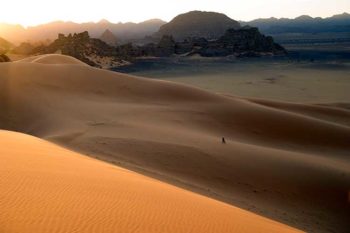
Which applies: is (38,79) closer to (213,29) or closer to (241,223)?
(241,223)

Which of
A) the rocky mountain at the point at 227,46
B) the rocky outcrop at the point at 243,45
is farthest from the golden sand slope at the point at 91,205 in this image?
the rocky outcrop at the point at 243,45

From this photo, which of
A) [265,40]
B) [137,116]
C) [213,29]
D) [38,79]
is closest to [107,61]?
[265,40]

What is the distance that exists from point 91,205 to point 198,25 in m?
160

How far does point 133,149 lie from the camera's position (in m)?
11.3

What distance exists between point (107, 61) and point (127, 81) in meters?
35.5

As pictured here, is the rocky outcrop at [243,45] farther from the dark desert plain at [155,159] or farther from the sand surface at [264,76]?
A: the dark desert plain at [155,159]

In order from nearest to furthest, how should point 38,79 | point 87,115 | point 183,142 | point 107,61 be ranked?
1. point 183,142
2. point 87,115
3. point 38,79
4. point 107,61

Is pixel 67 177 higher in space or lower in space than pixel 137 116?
higher

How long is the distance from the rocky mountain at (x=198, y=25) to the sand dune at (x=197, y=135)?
124 metres

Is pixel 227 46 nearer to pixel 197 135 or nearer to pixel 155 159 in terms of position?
pixel 197 135

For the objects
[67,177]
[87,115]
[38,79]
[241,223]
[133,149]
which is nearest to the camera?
[241,223]

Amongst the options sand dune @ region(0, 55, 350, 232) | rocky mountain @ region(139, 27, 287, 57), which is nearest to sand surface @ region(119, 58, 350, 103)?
rocky mountain @ region(139, 27, 287, 57)

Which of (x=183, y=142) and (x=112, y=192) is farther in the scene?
(x=183, y=142)

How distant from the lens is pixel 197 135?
1356 centimetres
